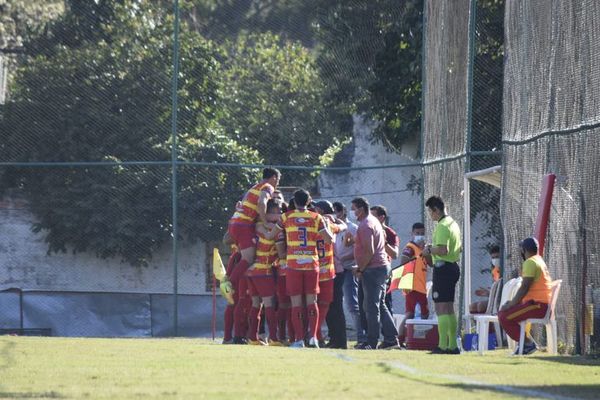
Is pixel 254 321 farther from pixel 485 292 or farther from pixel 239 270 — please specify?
pixel 485 292

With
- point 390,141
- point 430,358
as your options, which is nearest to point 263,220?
point 430,358

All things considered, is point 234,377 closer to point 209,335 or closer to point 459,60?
point 459,60

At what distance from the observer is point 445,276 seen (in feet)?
48.8

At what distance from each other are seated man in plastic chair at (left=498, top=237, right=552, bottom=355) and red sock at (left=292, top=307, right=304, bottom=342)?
2.53 metres

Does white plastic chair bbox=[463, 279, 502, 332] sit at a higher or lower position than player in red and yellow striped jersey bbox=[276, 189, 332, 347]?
lower

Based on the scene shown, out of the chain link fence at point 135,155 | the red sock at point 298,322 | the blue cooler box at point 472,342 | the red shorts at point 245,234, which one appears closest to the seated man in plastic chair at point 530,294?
the red sock at point 298,322

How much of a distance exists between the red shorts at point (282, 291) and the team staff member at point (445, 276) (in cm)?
281

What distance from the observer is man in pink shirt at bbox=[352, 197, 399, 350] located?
16625 millimetres

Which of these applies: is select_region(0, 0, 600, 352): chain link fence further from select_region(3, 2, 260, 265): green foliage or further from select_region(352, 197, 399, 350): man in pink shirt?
select_region(352, 197, 399, 350): man in pink shirt

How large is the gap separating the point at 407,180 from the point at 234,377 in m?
16.4

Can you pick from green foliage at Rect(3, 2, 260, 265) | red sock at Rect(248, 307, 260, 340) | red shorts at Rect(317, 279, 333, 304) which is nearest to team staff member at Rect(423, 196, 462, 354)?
red shorts at Rect(317, 279, 333, 304)

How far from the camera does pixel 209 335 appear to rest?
2369cm

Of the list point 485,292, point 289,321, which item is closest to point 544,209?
point 289,321

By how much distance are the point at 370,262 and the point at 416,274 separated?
2.08 m
